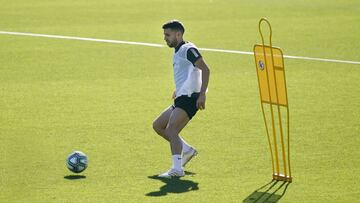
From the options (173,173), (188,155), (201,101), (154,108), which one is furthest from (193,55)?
(154,108)

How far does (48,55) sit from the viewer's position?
2175 centimetres

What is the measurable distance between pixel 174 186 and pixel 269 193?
1226mm

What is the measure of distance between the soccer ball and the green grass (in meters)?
0.16

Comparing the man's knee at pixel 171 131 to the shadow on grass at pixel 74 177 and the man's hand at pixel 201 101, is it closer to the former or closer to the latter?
Result: the man's hand at pixel 201 101

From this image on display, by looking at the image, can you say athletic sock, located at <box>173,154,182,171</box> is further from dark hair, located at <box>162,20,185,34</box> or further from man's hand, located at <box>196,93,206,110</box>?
dark hair, located at <box>162,20,185,34</box>

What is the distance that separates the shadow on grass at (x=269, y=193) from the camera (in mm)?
10969

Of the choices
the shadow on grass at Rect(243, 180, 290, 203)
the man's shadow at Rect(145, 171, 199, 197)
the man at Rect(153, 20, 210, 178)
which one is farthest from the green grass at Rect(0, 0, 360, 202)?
the man at Rect(153, 20, 210, 178)

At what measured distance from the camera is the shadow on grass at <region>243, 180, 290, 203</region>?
11.0 meters

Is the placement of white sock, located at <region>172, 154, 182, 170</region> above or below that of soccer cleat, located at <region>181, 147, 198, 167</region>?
below

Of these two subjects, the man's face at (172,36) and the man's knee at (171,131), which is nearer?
the man's knee at (171,131)

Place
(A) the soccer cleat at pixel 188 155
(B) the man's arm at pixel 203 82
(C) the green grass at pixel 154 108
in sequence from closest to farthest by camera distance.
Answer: (C) the green grass at pixel 154 108 < (B) the man's arm at pixel 203 82 < (A) the soccer cleat at pixel 188 155

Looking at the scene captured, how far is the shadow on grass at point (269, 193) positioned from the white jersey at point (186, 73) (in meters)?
1.64

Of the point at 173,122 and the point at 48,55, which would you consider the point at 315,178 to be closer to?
the point at 173,122

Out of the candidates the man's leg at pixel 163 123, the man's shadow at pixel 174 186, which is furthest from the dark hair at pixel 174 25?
the man's shadow at pixel 174 186
